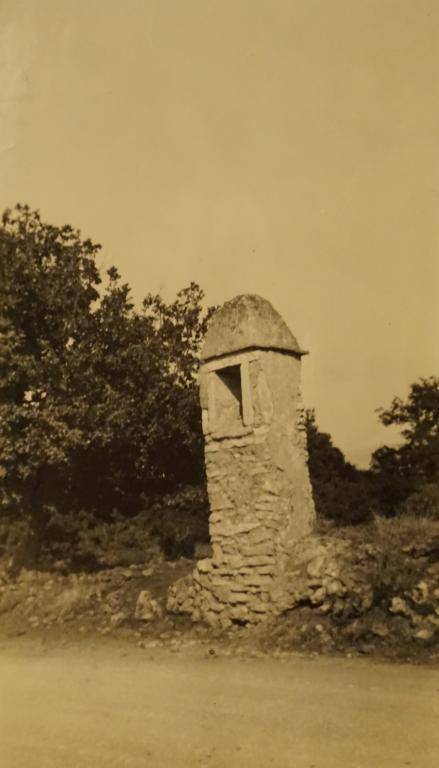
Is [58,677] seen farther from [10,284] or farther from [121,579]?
[10,284]

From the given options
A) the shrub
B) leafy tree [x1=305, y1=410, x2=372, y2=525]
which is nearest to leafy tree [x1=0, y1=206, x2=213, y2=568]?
leafy tree [x1=305, y1=410, x2=372, y2=525]

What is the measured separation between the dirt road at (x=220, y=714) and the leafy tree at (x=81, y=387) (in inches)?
256

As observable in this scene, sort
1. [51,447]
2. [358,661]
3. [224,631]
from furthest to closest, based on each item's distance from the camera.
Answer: [51,447] < [224,631] < [358,661]

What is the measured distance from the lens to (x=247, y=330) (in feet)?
30.4

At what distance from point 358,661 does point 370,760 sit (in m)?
2.85

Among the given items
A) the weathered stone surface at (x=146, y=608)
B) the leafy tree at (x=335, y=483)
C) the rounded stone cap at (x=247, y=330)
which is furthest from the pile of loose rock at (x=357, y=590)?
the leafy tree at (x=335, y=483)

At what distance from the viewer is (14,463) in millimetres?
13461

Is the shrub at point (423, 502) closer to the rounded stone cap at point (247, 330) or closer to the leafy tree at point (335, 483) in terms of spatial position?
the leafy tree at point (335, 483)

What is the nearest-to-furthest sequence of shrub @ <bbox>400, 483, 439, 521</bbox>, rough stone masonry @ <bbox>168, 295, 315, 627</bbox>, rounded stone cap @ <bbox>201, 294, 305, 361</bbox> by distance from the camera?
1. rough stone masonry @ <bbox>168, 295, 315, 627</bbox>
2. rounded stone cap @ <bbox>201, 294, 305, 361</bbox>
3. shrub @ <bbox>400, 483, 439, 521</bbox>

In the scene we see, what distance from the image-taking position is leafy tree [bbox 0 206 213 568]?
1327cm

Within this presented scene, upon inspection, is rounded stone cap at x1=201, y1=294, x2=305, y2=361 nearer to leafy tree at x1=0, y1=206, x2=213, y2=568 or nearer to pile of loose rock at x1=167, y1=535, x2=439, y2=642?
pile of loose rock at x1=167, y1=535, x2=439, y2=642

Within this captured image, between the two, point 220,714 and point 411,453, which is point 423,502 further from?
point 220,714

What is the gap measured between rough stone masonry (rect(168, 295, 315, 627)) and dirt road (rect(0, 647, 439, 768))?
1.25m

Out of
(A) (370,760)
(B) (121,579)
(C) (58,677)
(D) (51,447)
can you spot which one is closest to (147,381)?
(D) (51,447)
